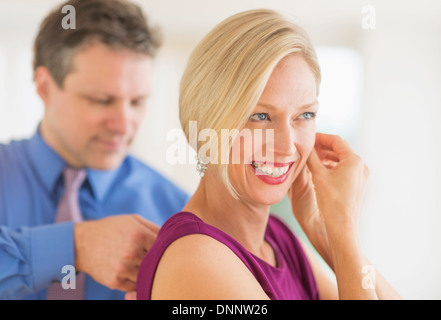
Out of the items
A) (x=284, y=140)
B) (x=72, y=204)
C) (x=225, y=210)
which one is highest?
(x=284, y=140)

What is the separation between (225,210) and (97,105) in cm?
65

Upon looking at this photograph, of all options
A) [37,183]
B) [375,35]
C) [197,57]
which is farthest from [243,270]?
[375,35]

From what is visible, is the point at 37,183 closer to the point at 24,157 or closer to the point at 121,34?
the point at 24,157

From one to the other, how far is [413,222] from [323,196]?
0.76 m

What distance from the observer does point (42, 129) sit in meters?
1.39

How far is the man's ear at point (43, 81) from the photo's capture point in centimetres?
133

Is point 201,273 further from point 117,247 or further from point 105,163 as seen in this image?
point 105,163

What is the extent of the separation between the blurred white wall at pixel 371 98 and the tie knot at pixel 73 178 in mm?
228

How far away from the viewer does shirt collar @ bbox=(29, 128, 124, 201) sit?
1314mm

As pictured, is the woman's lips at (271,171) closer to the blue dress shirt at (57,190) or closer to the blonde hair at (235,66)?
the blonde hair at (235,66)

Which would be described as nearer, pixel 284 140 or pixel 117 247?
pixel 284 140

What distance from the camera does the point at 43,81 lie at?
1.34m

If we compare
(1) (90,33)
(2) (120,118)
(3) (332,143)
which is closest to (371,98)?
(2) (120,118)

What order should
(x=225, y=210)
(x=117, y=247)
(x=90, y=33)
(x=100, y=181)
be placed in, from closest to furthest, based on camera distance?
(x=225, y=210)
(x=117, y=247)
(x=90, y=33)
(x=100, y=181)
